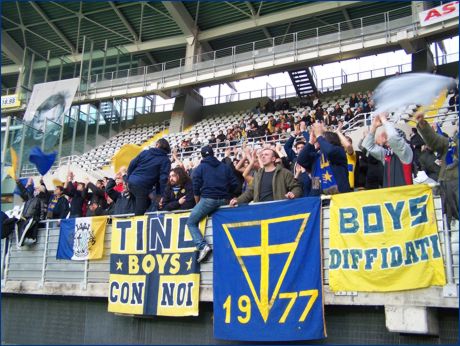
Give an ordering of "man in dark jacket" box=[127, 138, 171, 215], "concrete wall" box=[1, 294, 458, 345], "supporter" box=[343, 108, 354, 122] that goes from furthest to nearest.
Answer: "supporter" box=[343, 108, 354, 122], "man in dark jacket" box=[127, 138, 171, 215], "concrete wall" box=[1, 294, 458, 345]

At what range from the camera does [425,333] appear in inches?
196

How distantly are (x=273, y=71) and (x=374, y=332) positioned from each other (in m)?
21.4

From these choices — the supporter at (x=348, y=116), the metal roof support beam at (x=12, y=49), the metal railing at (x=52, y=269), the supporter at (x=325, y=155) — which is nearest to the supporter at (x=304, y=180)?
the supporter at (x=325, y=155)

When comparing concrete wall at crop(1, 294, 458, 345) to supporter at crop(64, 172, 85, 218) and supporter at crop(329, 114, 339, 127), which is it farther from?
supporter at crop(329, 114, 339, 127)

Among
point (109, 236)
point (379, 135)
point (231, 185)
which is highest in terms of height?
point (379, 135)

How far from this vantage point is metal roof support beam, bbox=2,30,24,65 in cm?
3281

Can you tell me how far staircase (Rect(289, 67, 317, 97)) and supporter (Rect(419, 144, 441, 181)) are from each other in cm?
2057

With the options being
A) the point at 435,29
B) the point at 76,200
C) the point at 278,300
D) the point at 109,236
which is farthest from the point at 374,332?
the point at 435,29

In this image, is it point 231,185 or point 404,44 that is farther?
point 404,44

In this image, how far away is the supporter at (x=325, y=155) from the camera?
239 inches

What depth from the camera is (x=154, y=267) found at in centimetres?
716

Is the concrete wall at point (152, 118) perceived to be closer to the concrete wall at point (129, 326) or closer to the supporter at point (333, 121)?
the supporter at point (333, 121)

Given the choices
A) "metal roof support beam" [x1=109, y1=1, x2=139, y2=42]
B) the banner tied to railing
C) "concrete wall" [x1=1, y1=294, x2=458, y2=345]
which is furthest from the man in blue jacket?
"metal roof support beam" [x1=109, y1=1, x2=139, y2=42]

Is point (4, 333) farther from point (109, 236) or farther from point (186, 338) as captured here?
point (186, 338)
